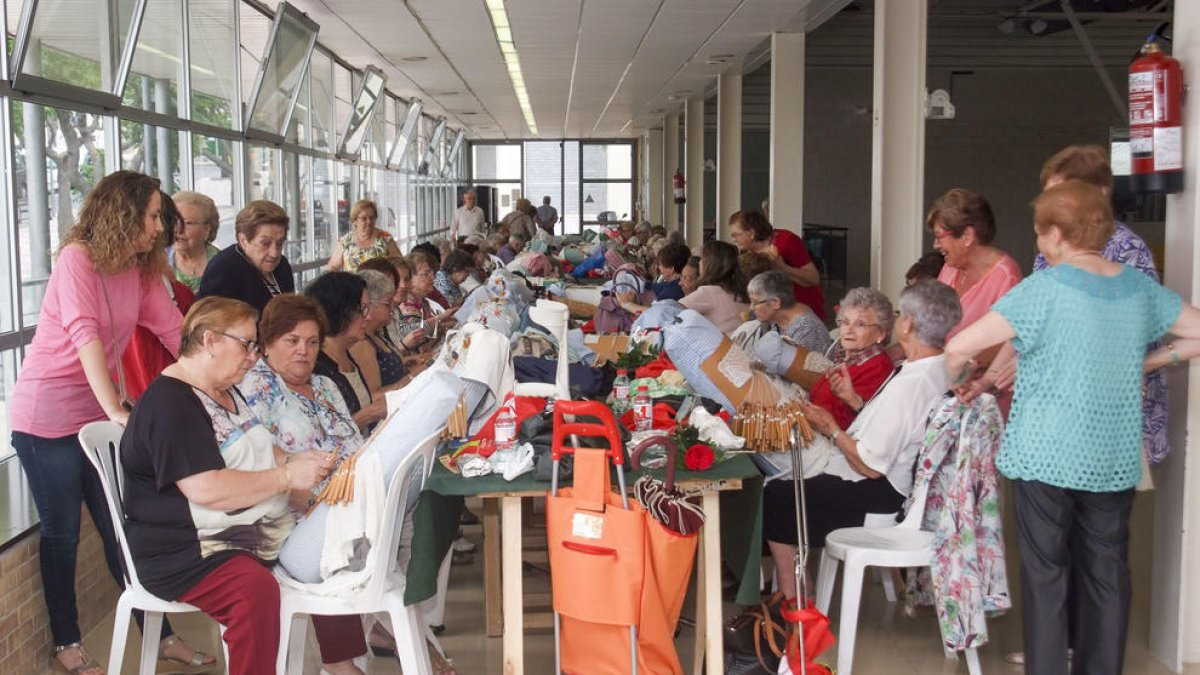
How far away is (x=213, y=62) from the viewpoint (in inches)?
326

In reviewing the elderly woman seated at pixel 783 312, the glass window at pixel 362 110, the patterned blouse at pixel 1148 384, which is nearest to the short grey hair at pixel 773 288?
the elderly woman seated at pixel 783 312

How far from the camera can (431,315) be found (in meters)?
7.36

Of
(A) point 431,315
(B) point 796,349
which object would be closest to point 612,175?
(A) point 431,315

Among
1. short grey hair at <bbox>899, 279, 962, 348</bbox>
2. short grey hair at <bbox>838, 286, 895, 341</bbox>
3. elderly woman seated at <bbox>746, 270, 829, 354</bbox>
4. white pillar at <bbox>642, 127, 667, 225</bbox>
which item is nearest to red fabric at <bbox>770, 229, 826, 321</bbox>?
elderly woman seated at <bbox>746, 270, 829, 354</bbox>

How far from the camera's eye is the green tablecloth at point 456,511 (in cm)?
340

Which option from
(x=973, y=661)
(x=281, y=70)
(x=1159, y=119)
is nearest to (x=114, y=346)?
(x=973, y=661)

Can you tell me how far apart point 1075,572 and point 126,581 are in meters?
2.72

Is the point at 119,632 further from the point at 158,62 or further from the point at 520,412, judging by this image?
the point at 158,62

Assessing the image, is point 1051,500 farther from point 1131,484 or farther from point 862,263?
point 862,263

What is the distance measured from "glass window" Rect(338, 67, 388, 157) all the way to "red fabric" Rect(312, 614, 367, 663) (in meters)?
9.92

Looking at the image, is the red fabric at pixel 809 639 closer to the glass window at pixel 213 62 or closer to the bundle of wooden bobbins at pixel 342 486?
the bundle of wooden bobbins at pixel 342 486

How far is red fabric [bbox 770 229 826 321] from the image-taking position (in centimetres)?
738

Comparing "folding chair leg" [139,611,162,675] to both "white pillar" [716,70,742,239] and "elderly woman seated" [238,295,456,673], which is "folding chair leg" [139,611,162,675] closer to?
"elderly woman seated" [238,295,456,673]

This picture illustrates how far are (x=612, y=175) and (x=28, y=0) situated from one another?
28311mm
